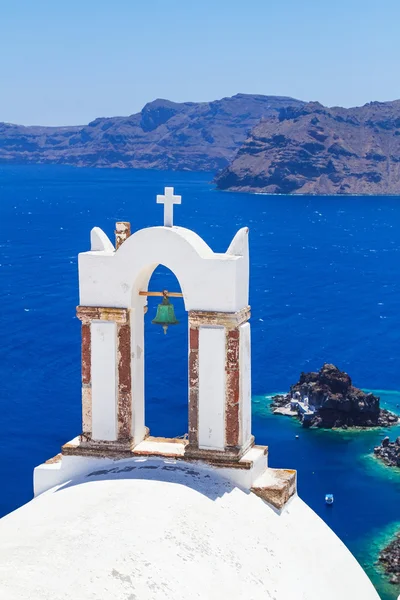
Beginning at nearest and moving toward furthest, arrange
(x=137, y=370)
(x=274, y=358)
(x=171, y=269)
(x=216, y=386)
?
(x=171, y=269), (x=216, y=386), (x=137, y=370), (x=274, y=358)

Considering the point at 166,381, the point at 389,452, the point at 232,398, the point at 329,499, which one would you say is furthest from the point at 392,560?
the point at 232,398

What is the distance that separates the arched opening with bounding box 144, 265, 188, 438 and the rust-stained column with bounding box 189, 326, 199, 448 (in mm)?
34981

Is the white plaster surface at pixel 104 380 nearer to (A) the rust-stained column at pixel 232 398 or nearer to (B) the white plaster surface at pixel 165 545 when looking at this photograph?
(B) the white plaster surface at pixel 165 545

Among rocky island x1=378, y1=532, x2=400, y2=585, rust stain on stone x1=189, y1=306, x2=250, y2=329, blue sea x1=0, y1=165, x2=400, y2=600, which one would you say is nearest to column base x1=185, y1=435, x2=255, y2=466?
rust stain on stone x1=189, y1=306, x2=250, y2=329

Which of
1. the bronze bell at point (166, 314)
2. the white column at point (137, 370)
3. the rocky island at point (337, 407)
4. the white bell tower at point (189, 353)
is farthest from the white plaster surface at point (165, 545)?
the rocky island at point (337, 407)

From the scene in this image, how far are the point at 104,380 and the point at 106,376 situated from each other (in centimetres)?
7

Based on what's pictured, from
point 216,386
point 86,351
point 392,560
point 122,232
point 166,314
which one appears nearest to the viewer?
point 216,386

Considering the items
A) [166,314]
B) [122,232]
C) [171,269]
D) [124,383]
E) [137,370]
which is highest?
[122,232]

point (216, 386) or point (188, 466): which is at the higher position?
point (216, 386)

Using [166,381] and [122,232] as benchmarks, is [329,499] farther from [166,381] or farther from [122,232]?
[122,232]

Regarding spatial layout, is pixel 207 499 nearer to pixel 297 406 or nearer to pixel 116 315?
pixel 116 315

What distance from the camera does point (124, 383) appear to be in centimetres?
1320

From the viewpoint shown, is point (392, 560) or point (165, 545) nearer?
point (165, 545)

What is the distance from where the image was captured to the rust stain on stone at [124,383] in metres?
13.1
